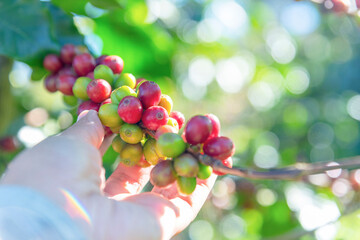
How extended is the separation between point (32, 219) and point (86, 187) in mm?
238

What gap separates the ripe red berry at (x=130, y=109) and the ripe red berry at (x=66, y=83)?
Result: 626 mm

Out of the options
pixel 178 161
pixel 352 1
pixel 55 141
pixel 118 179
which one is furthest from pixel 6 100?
pixel 352 1

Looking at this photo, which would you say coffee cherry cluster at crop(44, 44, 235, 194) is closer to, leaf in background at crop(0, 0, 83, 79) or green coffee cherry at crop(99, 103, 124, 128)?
green coffee cherry at crop(99, 103, 124, 128)

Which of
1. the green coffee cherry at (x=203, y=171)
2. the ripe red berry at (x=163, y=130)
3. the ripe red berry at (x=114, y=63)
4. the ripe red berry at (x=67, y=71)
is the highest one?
the ripe red berry at (x=163, y=130)

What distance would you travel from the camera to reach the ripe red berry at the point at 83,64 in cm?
206

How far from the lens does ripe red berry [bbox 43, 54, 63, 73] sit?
2193 millimetres

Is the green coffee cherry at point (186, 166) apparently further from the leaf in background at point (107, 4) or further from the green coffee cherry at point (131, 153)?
the leaf in background at point (107, 4)

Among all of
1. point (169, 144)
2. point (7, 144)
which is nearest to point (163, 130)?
point (169, 144)

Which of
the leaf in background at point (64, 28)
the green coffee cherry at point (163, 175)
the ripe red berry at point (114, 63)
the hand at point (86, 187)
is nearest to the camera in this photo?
the hand at point (86, 187)

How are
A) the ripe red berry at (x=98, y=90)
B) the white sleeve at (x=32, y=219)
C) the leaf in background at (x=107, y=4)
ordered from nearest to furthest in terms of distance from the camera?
the white sleeve at (x=32, y=219)
the ripe red berry at (x=98, y=90)
the leaf in background at (x=107, y=4)

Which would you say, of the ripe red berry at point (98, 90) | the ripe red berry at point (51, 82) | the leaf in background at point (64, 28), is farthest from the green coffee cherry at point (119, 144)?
the leaf in background at point (64, 28)

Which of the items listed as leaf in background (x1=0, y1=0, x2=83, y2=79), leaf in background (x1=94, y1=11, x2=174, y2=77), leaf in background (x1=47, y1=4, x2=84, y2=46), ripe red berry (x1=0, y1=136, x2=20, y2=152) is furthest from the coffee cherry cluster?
ripe red berry (x1=0, y1=136, x2=20, y2=152)

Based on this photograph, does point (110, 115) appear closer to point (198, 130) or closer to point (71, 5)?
point (198, 130)

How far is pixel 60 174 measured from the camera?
4.46ft
